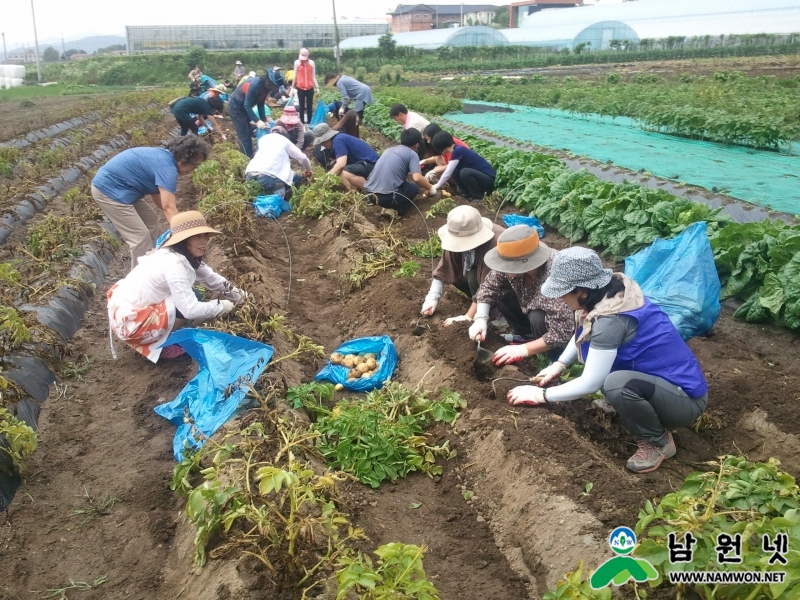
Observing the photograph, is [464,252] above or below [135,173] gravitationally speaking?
below

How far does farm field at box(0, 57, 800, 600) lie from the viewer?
2.93 m

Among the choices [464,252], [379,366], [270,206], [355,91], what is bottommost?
[379,366]

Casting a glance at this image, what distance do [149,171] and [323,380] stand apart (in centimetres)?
252

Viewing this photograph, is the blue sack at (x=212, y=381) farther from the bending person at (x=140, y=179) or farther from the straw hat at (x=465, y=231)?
the bending person at (x=140, y=179)

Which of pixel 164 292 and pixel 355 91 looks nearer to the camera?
pixel 164 292

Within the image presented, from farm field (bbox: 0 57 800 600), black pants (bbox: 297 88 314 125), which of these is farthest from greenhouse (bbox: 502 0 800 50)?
farm field (bbox: 0 57 800 600)

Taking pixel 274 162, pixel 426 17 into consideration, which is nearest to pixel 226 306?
pixel 274 162

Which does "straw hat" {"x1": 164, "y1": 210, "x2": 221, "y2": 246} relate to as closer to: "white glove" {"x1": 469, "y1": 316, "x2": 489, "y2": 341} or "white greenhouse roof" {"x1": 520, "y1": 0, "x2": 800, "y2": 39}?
"white glove" {"x1": 469, "y1": 316, "x2": 489, "y2": 341}

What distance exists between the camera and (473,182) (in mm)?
8461

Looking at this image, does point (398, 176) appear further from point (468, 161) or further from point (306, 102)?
point (306, 102)

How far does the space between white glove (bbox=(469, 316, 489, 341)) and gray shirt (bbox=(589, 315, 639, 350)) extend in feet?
4.10

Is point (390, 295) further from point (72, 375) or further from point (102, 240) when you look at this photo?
point (102, 240)

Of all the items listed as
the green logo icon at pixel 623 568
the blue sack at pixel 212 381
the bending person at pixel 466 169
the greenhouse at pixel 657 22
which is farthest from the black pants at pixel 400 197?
the greenhouse at pixel 657 22

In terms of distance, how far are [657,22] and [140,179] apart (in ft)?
150
